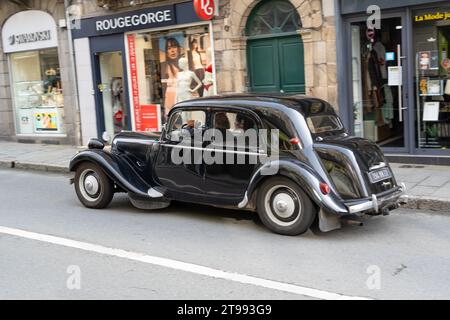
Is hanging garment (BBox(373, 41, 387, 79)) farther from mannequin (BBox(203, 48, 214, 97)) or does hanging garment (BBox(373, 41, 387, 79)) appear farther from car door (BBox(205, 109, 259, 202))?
car door (BBox(205, 109, 259, 202))

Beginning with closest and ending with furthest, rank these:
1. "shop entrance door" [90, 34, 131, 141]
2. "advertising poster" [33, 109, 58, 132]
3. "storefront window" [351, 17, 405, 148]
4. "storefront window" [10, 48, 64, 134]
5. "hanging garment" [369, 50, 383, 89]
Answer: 1. "storefront window" [351, 17, 405, 148]
2. "hanging garment" [369, 50, 383, 89]
3. "shop entrance door" [90, 34, 131, 141]
4. "storefront window" [10, 48, 64, 134]
5. "advertising poster" [33, 109, 58, 132]

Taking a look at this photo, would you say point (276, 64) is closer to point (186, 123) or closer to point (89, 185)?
point (186, 123)

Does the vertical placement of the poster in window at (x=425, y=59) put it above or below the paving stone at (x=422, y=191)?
above

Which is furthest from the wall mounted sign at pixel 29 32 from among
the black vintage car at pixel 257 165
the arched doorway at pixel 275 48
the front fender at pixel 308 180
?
the front fender at pixel 308 180

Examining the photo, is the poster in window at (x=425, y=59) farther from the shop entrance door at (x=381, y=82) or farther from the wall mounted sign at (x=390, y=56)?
the wall mounted sign at (x=390, y=56)

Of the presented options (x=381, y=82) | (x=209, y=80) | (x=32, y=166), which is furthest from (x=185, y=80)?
(x=381, y=82)

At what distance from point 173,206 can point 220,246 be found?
2062 mm

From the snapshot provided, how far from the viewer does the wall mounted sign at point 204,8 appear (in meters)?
11.7

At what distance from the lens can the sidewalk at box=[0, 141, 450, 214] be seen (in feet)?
24.6

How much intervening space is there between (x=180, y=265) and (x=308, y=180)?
5.35ft

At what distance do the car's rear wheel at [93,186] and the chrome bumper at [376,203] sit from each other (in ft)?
11.2

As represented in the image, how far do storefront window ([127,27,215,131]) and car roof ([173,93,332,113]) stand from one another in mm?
5536

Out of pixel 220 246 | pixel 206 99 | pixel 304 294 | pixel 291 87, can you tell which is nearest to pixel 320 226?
pixel 220 246

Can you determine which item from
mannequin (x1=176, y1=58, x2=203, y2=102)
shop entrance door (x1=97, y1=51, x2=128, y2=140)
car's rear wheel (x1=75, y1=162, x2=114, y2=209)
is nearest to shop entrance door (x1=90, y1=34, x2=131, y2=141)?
shop entrance door (x1=97, y1=51, x2=128, y2=140)
